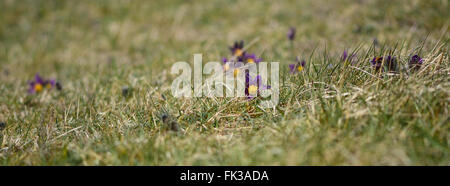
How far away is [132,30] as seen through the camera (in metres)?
6.98

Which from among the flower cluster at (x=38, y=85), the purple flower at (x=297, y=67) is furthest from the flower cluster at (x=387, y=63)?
the flower cluster at (x=38, y=85)

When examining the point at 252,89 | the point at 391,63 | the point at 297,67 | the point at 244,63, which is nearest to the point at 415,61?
the point at 391,63

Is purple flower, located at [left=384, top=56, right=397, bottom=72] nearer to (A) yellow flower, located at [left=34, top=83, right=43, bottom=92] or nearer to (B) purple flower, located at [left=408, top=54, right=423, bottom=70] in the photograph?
(B) purple flower, located at [left=408, top=54, right=423, bottom=70]

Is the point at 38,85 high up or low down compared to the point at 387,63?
down

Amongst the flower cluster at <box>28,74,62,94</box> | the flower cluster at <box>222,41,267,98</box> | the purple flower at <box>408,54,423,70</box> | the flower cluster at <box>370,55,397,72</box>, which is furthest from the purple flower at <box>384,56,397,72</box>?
the flower cluster at <box>28,74,62,94</box>

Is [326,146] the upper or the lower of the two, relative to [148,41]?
lower

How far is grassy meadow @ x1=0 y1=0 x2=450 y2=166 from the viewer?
2018mm

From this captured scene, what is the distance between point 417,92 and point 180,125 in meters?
1.62

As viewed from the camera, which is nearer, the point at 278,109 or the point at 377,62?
the point at 278,109

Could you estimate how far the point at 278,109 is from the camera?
259cm

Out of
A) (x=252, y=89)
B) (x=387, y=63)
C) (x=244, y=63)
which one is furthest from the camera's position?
(x=244, y=63)

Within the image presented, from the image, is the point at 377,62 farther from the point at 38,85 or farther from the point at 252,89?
the point at 38,85
